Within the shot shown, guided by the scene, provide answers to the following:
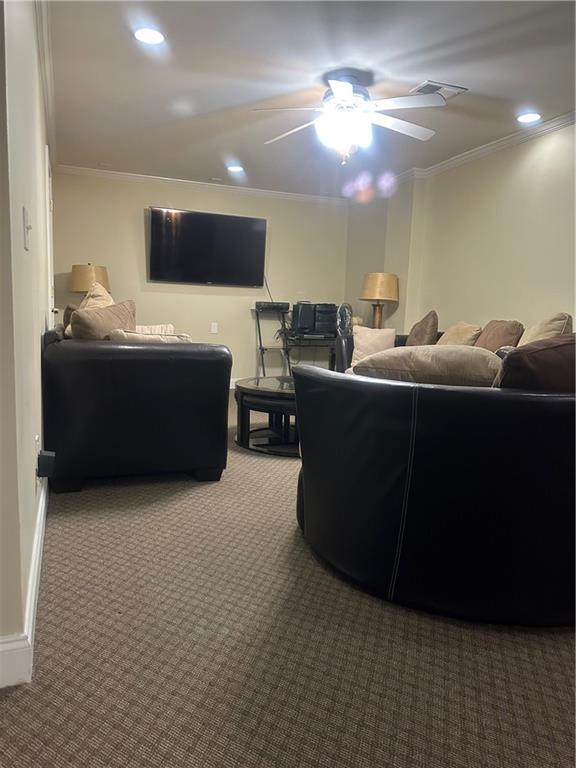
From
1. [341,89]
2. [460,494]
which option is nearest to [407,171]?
[341,89]

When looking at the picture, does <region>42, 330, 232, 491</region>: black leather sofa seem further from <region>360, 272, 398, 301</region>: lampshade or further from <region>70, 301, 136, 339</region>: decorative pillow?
<region>360, 272, 398, 301</region>: lampshade

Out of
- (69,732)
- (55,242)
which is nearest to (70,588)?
(69,732)

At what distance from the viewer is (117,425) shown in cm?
253

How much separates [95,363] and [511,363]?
186cm

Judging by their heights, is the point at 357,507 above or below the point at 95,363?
below

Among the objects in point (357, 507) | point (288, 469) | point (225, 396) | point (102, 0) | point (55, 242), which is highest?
point (102, 0)

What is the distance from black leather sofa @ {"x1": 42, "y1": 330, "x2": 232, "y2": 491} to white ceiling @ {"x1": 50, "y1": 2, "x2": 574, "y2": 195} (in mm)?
1646

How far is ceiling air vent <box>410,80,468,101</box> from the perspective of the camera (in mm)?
3199

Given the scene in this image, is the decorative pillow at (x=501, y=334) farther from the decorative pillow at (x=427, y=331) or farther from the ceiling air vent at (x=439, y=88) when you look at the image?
the ceiling air vent at (x=439, y=88)

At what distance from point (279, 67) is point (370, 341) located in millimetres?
2426

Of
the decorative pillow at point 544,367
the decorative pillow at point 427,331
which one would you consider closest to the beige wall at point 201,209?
the decorative pillow at point 427,331

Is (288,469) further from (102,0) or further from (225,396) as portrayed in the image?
(102,0)

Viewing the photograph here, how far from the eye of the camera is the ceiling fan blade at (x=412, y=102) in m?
2.94

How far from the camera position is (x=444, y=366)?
157 cm
